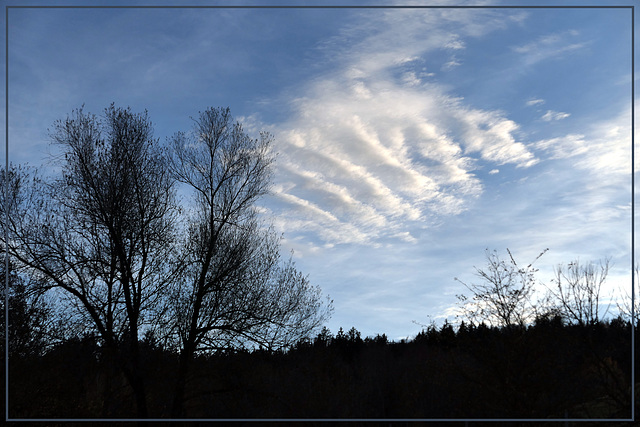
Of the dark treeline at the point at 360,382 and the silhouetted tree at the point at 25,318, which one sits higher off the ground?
the silhouetted tree at the point at 25,318

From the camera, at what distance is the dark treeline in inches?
539

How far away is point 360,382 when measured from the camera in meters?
18.9

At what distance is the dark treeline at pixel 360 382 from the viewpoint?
13.7 meters

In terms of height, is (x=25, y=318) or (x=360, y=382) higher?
(x=25, y=318)

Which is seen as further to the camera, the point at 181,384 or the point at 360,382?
the point at 360,382

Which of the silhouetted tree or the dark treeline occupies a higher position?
the silhouetted tree

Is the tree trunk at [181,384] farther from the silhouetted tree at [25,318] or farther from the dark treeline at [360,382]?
the silhouetted tree at [25,318]

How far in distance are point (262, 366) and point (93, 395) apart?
17.9 feet

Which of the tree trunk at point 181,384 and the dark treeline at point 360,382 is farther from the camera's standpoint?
the tree trunk at point 181,384

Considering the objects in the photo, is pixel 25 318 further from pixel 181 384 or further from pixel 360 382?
pixel 360 382

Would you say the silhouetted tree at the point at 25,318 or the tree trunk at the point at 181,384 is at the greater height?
the silhouetted tree at the point at 25,318

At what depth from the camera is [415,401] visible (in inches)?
664

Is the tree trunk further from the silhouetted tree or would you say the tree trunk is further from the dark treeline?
the silhouetted tree

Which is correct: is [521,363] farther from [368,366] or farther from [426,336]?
[368,366]
